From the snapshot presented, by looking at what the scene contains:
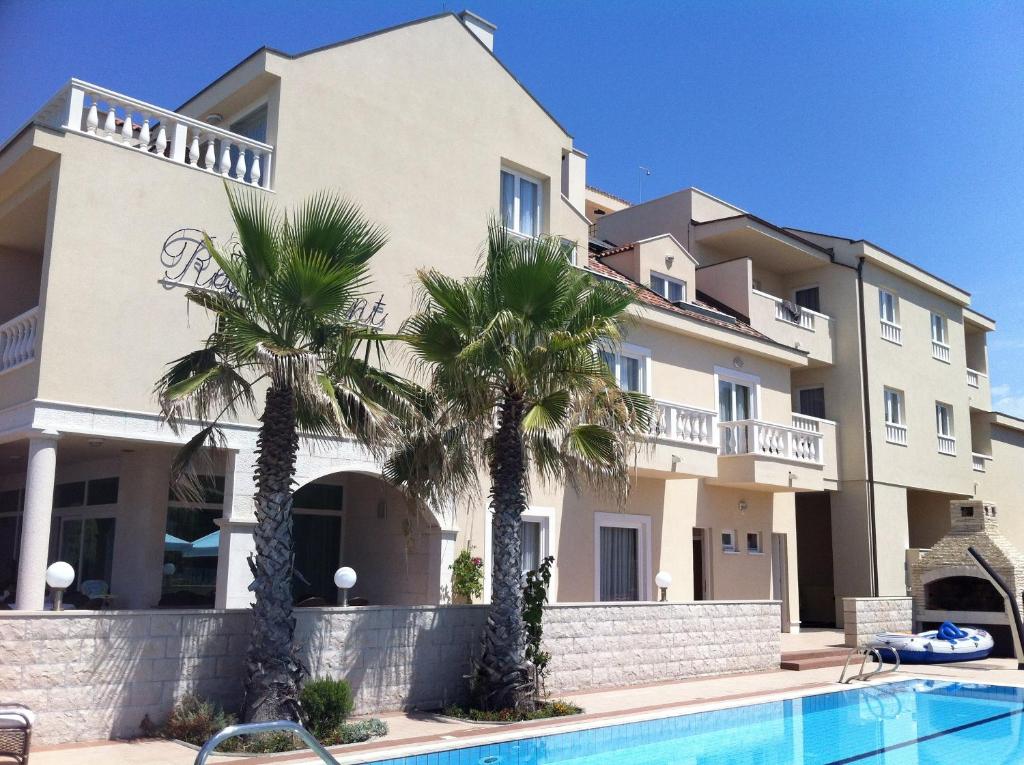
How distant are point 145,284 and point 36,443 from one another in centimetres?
283

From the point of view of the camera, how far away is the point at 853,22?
1683 cm

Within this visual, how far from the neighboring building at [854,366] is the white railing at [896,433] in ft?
0.17

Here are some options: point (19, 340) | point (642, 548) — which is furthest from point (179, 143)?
point (642, 548)

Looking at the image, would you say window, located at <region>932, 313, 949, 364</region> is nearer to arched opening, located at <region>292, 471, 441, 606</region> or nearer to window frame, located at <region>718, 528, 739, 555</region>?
window frame, located at <region>718, 528, 739, 555</region>

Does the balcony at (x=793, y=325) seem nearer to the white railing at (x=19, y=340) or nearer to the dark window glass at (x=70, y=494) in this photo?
the dark window glass at (x=70, y=494)

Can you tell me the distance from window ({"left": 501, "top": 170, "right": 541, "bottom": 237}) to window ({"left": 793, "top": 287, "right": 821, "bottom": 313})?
13.2m

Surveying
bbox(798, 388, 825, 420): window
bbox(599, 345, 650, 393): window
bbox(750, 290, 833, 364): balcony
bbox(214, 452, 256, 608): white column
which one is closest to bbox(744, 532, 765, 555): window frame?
bbox(599, 345, 650, 393): window

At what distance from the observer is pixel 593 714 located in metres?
13.7

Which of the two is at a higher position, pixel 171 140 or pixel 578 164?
pixel 578 164

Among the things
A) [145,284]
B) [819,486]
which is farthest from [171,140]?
[819,486]

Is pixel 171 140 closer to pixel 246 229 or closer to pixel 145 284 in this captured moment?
pixel 145 284

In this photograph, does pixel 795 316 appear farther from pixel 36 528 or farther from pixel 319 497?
pixel 36 528

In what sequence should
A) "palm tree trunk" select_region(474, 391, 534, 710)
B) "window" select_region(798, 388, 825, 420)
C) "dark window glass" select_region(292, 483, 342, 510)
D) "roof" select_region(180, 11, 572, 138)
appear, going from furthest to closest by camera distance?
"window" select_region(798, 388, 825, 420), "dark window glass" select_region(292, 483, 342, 510), "roof" select_region(180, 11, 572, 138), "palm tree trunk" select_region(474, 391, 534, 710)

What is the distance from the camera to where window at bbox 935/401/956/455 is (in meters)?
33.0
